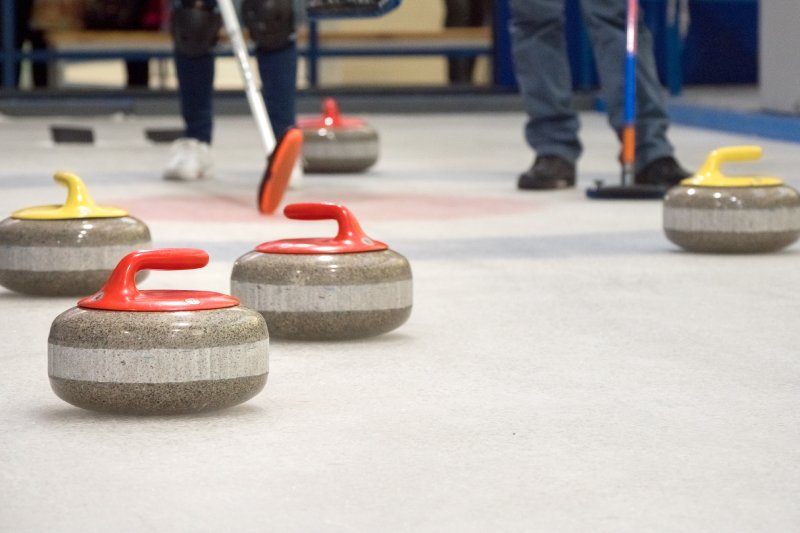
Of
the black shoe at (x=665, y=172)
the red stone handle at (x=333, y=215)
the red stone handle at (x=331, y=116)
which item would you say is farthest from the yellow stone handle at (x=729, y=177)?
the red stone handle at (x=331, y=116)

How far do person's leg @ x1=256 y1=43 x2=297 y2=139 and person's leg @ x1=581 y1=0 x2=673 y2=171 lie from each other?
2.89ft

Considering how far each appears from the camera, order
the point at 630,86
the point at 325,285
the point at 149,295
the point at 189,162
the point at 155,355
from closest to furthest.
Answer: the point at 155,355 < the point at 149,295 < the point at 325,285 < the point at 630,86 < the point at 189,162

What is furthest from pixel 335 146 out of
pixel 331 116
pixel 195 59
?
pixel 195 59

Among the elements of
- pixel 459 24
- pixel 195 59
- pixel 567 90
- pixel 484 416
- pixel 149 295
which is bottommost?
pixel 484 416

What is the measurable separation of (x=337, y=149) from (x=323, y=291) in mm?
3094

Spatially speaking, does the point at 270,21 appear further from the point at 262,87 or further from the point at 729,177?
the point at 729,177

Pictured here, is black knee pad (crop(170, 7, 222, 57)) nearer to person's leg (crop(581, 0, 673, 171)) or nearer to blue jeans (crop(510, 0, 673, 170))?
blue jeans (crop(510, 0, 673, 170))

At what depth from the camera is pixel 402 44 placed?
1076 cm

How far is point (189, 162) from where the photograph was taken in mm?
5016

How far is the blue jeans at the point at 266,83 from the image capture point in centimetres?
462

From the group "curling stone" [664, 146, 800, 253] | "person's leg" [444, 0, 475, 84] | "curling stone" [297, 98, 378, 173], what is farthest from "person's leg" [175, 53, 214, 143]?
"person's leg" [444, 0, 475, 84]

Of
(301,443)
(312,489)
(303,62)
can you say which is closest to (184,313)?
(301,443)

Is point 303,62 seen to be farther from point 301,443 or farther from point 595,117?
→ point 301,443

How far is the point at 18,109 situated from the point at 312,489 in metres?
8.09
